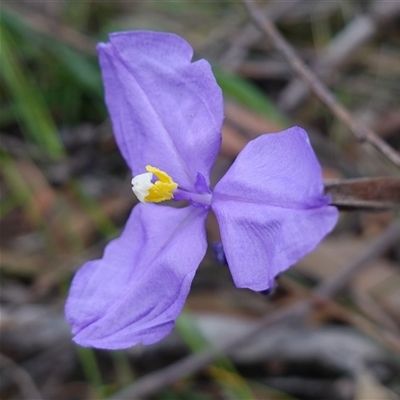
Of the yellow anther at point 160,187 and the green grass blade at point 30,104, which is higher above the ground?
the yellow anther at point 160,187

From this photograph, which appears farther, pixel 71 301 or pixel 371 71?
pixel 371 71

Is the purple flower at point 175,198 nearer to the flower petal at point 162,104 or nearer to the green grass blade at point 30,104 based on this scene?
the flower petal at point 162,104

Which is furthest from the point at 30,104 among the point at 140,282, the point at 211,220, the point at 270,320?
the point at 140,282

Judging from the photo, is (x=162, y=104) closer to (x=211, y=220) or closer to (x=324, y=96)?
(x=324, y=96)

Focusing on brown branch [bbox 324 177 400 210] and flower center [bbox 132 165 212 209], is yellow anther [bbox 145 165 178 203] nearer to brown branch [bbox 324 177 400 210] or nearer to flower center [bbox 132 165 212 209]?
flower center [bbox 132 165 212 209]

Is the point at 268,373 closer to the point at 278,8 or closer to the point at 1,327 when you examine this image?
the point at 1,327

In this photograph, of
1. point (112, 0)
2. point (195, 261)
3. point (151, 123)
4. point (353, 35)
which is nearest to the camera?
point (195, 261)

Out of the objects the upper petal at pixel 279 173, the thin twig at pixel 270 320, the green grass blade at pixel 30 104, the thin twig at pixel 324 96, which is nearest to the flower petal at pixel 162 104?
the upper petal at pixel 279 173

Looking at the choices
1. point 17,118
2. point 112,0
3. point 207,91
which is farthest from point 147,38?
point 112,0
